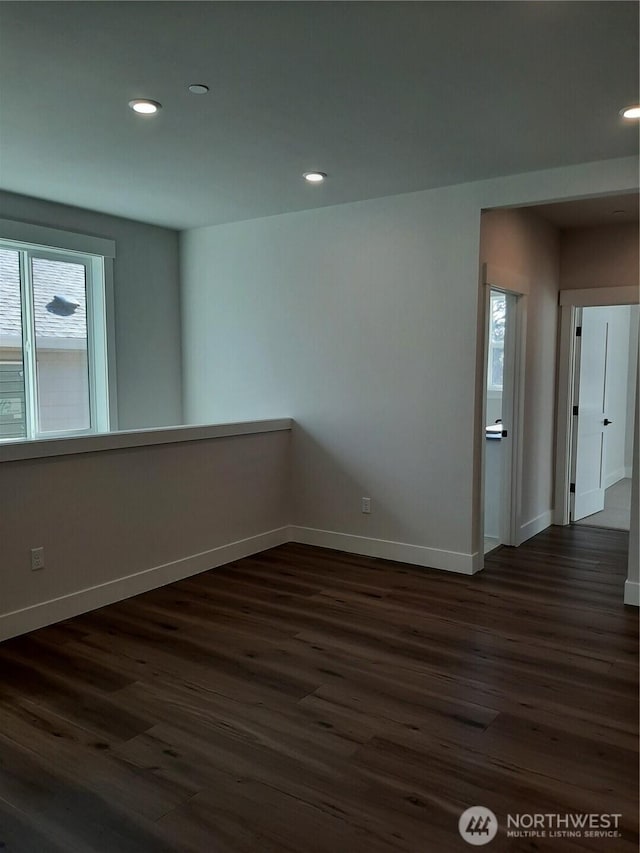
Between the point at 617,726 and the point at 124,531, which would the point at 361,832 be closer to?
the point at 617,726

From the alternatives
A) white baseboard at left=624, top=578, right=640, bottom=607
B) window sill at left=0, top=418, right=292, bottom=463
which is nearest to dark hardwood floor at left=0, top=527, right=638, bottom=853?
white baseboard at left=624, top=578, right=640, bottom=607

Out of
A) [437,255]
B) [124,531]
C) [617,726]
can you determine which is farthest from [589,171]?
[124,531]

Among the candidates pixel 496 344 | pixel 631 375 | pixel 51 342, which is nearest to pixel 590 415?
pixel 496 344

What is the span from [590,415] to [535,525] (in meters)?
1.31

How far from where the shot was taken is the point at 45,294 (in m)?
4.98

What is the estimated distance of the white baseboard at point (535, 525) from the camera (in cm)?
532

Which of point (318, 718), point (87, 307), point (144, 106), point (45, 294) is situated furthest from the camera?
point (87, 307)

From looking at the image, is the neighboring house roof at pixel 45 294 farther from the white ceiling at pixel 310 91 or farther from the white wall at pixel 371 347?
the white wall at pixel 371 347

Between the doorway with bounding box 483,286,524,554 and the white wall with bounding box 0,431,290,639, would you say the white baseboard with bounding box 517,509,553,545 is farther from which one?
the white wall with bounding box 0,431,290,639

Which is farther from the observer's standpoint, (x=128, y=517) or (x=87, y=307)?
(x=87, y=307)

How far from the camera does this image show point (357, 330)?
4855 millimetres

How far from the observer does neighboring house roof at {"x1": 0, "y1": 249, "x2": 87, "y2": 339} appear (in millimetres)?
4750

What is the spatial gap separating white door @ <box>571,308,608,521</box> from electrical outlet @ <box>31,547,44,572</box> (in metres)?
4.55

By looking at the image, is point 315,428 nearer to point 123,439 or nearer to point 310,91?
point 123,439
